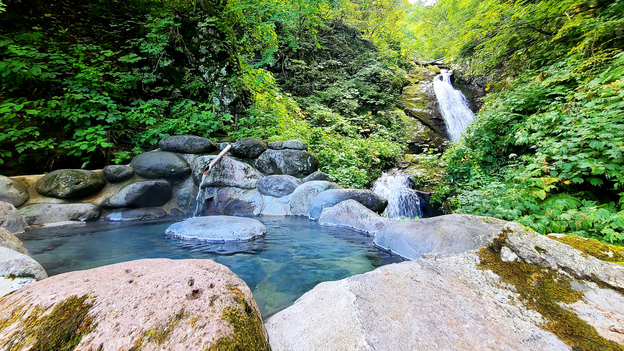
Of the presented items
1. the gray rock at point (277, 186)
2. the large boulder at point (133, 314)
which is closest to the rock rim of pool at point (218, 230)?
the gray rock at point (277, 186)

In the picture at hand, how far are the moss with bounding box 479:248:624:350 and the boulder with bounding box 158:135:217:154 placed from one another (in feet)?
22.1

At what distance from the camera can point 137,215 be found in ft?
18.2

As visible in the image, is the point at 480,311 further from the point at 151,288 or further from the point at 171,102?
the point at 171,102

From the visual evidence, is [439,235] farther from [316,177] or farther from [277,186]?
[277,186]

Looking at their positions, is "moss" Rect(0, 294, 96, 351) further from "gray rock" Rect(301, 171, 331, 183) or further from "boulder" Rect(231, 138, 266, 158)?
"boulder" Rect(231, 138, 266, 158)

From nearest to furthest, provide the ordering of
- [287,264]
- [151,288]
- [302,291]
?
[151,288] → [302,291] → [287,264]

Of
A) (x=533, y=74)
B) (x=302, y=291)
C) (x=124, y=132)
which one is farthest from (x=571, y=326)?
(x=124, y=132)

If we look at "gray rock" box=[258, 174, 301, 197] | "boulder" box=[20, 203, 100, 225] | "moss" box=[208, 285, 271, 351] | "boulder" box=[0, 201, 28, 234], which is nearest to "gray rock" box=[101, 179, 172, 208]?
"boulder" box=[20, 203, 100, 225]

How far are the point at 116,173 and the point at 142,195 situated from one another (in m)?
0.82

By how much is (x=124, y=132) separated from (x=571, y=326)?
8886mm

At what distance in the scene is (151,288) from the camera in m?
1.36

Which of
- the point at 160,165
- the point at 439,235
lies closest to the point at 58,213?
the point at 160,165

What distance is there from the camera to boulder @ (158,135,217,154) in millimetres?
6570

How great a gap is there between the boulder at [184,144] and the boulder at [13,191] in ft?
8.84
